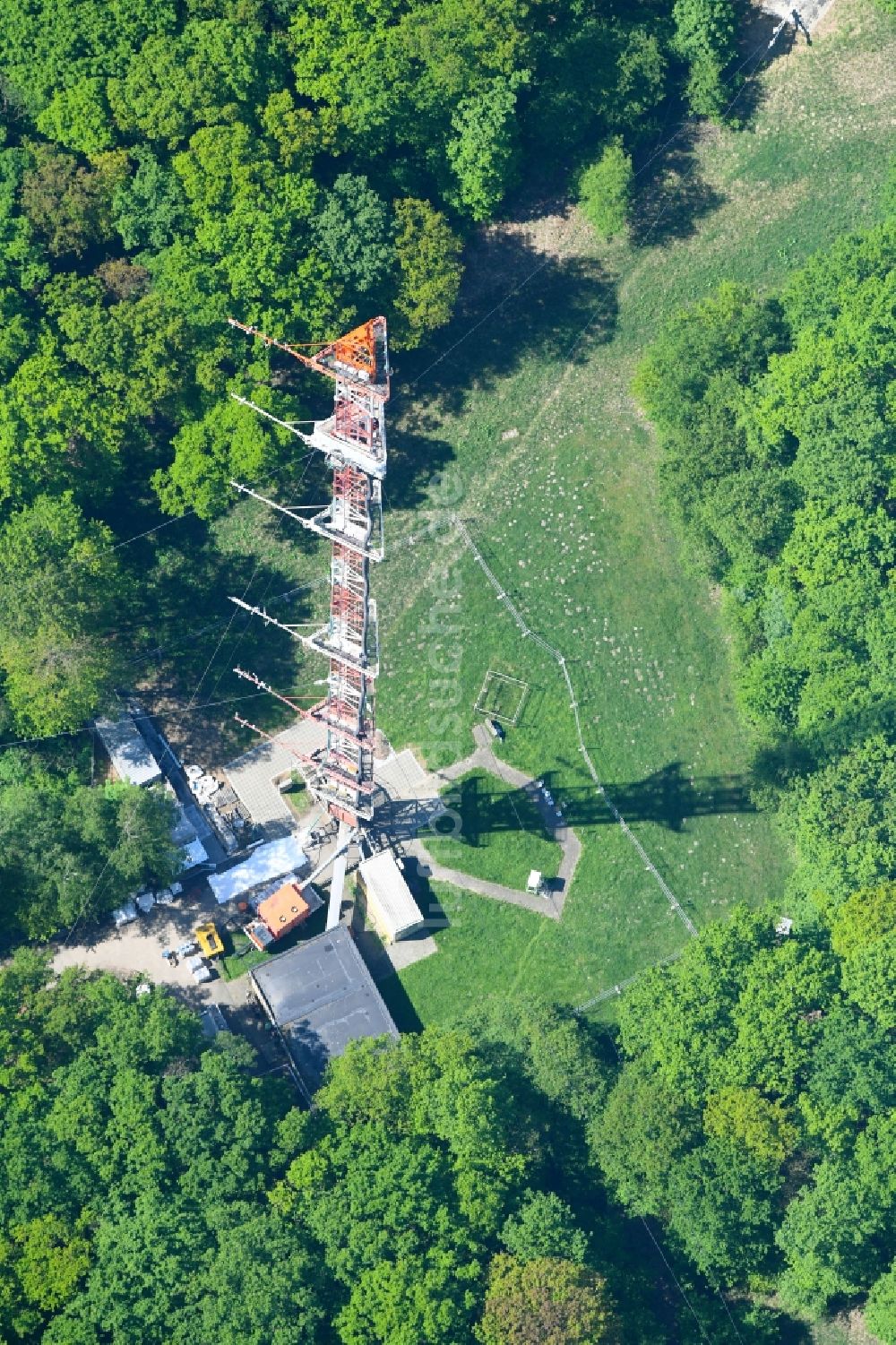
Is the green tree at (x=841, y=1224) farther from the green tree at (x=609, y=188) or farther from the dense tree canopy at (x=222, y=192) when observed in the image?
the green tree at (x=609, y=188)

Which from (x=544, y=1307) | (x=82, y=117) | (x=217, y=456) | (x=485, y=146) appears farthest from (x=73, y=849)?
(x=485, y=146)

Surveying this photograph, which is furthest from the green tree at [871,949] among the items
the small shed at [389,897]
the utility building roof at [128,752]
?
the utility building roof at [128,752]

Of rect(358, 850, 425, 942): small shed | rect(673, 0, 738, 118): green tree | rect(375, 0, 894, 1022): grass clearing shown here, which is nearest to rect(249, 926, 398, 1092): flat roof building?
rect(358, 850, 425, 942): small shed

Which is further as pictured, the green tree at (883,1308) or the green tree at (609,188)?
the green tree at (609,188)

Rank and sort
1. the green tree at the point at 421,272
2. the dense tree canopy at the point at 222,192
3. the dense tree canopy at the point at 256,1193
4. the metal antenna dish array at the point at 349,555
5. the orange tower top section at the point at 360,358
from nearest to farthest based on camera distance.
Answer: the dense tree canopy at the point at 256,1193, the metal antenna dish array at the point at 349,555, the orange tower top section at the point at 360,358, the dense tree canopy at the point at 222,192, the green tree at the point at 421,272

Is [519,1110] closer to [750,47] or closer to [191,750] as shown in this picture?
[191,750]

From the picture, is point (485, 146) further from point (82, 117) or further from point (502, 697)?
point (502, 697)

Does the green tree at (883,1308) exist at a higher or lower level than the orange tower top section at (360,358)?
lower
